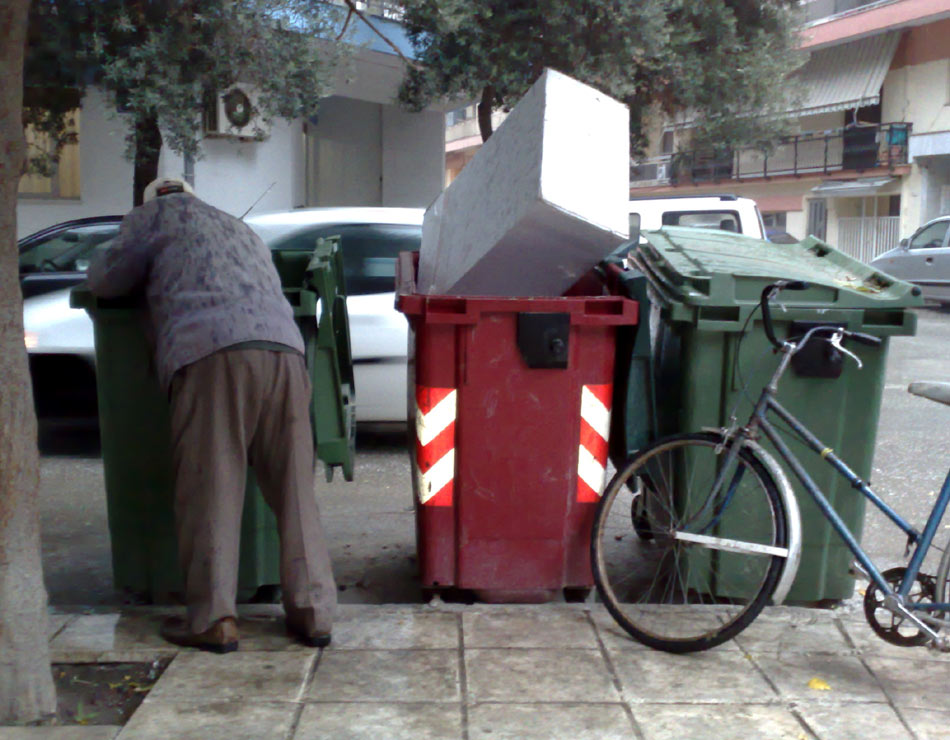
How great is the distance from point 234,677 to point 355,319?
419cm

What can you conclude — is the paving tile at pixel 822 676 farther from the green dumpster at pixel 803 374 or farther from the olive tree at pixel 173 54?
the olive tree at pixel 173 54

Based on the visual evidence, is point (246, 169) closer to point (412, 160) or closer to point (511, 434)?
point (412, 160)

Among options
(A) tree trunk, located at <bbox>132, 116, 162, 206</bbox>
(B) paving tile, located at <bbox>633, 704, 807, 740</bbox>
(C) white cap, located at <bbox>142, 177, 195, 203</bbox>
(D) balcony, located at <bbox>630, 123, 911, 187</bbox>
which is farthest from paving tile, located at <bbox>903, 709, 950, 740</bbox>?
(D) balcony, located at <bbox>630, 123, 911, 187</bbox>

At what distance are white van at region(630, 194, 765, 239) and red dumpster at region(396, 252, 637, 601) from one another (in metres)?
8.15

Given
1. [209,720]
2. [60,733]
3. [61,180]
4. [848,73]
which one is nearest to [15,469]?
[60,733]

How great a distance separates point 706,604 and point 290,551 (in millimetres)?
1672

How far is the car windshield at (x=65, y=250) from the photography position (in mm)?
9000

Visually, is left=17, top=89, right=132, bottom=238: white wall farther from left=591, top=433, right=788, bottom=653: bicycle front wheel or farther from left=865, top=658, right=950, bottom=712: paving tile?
left=865, top=658, right=950, bottom=712: paving tile

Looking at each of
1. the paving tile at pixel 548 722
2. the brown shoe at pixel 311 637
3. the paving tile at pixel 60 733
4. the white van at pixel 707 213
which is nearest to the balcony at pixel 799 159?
the white van at pixel 707 213

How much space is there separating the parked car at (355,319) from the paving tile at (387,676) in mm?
3888

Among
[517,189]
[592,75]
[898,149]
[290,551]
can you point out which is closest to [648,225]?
[592,75]

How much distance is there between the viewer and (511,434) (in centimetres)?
449

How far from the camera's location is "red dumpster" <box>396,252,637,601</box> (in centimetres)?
443

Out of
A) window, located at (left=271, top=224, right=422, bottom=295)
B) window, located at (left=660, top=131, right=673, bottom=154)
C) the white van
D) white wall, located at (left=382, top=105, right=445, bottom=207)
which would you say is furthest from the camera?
window, located at (left=660, top=131, right=673, bottom=154)
